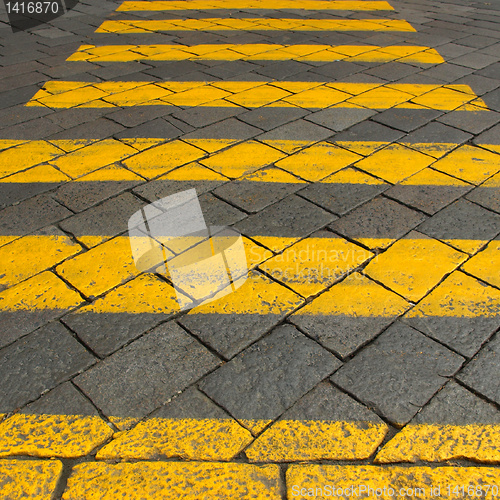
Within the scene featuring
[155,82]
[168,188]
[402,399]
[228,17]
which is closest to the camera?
[402,399]

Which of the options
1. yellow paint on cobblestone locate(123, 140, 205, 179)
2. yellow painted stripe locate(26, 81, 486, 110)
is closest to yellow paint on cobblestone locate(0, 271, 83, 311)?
yellow paint on cobblestone locate(123, 140, 205, 179)

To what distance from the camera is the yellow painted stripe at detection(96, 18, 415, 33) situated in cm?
659

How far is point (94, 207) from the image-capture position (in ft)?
10.3

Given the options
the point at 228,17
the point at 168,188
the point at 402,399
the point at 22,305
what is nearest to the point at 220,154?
the point at 168,188

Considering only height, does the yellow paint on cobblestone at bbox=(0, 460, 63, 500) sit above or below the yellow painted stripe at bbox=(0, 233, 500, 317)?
below

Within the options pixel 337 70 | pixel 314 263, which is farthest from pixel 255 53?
pixel 314 263

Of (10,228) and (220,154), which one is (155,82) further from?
(10,228)

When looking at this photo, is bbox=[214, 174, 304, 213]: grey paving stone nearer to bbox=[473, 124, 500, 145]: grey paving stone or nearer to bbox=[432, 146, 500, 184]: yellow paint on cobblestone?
bbox=[432, 146, 500, 184]: yellow paint on cobblestone

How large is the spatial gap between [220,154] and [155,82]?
1718 millimetres

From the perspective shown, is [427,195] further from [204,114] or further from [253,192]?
[204,114]

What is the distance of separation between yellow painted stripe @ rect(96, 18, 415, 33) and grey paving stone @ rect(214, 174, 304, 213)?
4083mm

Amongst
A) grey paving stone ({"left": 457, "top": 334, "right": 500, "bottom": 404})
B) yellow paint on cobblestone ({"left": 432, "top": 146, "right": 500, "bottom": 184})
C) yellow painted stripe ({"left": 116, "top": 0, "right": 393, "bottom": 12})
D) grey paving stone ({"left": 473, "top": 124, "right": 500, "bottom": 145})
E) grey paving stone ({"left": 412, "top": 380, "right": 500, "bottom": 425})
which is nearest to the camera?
grey paving stone ({"left": 412, "top": 380, "right": 500, "bottom": 425})

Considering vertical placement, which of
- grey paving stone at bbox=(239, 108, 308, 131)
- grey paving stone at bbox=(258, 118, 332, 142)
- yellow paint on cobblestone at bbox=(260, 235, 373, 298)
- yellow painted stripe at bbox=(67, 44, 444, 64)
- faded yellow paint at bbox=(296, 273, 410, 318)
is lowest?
faded yellow paint at bbox=(296, 273, 410, 318)

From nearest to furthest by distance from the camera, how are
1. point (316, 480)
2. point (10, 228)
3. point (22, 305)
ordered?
point (316, 480) < point (22, 305) < point (10, 228)
